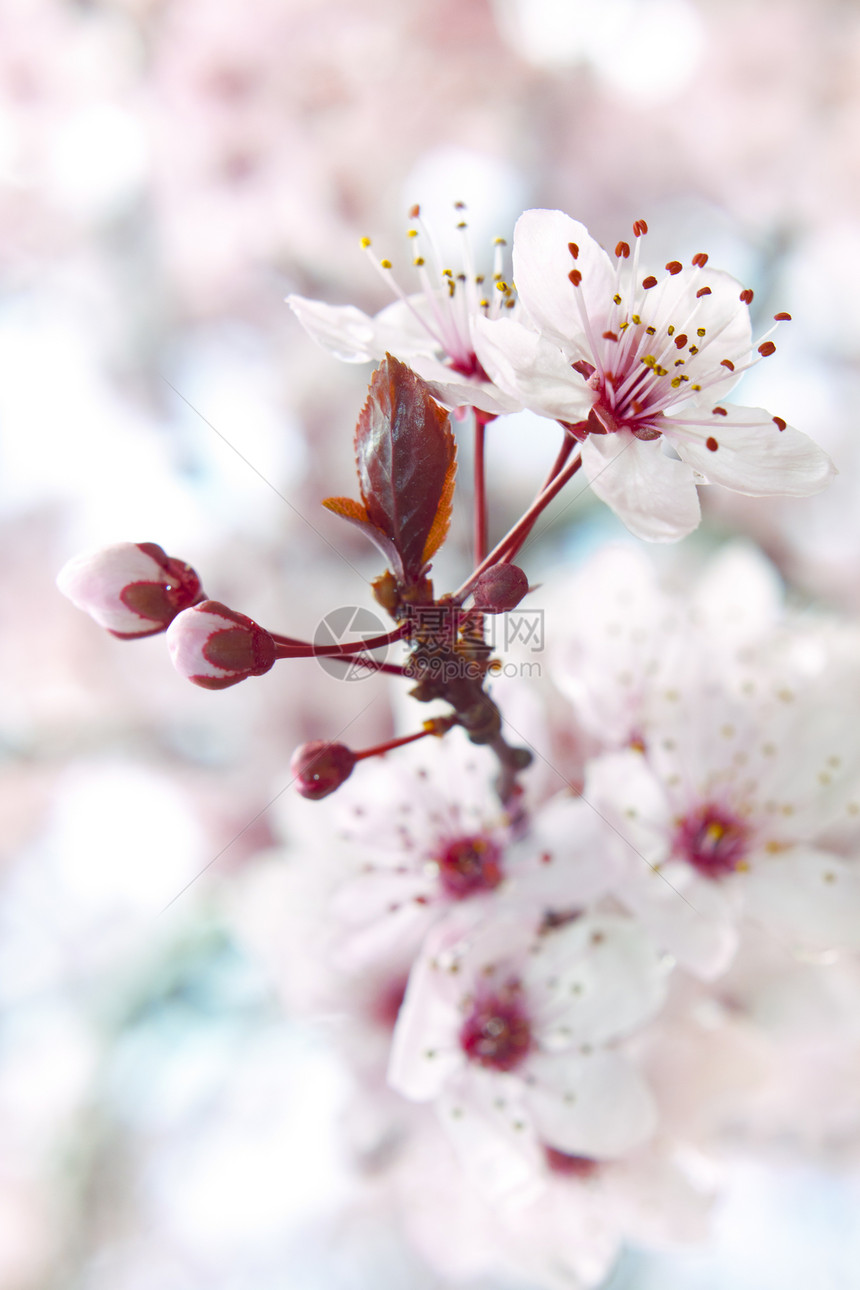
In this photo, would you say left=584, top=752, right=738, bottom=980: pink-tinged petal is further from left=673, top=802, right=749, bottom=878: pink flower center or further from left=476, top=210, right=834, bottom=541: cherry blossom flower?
left=476, top=210, right=834, bottom=541: cherry blossom flower

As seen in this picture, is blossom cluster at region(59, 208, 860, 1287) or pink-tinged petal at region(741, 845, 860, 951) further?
pink-tinged petal at region(741, 845, 860, 951)

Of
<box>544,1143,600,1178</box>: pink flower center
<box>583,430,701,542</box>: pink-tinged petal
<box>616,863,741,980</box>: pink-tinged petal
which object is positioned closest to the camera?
<box>583,430,701,542</box>: pink-tinged petal

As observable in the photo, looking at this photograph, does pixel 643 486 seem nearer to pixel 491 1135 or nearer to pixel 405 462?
pixel 405 462

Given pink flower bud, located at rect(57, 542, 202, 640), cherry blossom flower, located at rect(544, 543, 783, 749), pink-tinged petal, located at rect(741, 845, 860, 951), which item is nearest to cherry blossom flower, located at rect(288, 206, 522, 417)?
pink flower bud, located at rect(57, 542, 202, 640)

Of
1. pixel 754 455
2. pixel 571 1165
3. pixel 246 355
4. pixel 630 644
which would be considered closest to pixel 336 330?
pixel 754 455

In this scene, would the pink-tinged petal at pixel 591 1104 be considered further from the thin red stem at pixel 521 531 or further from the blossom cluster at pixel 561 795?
the thin red stem at pixel 521 531

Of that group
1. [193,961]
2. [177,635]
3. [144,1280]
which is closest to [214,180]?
→ [193,961]

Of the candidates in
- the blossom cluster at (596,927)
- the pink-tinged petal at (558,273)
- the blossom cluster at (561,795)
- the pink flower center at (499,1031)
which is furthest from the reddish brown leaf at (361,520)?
the pink flower center at (499,1031)

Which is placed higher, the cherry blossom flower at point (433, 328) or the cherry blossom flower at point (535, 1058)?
the cherry blossom flower at point (433, 328)
